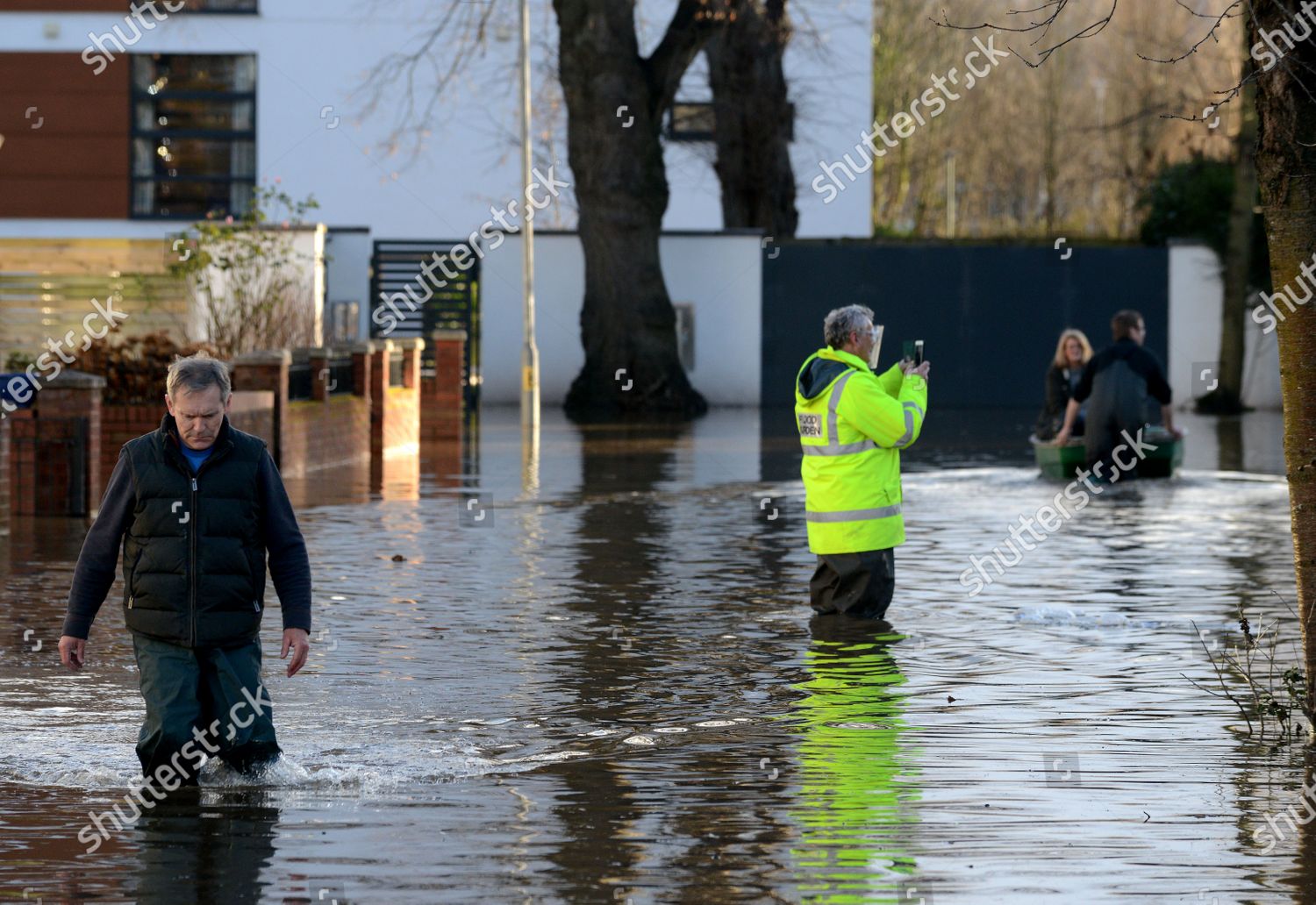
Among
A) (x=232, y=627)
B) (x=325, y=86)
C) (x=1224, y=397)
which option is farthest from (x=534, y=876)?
(x=325, y=86)

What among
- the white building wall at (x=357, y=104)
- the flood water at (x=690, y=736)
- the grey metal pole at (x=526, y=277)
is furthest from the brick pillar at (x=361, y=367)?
the white building wall at (x=357, y=104)

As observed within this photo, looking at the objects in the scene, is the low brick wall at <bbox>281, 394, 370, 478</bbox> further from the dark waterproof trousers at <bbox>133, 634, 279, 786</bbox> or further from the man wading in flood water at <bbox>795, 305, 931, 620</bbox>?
the dark waterproof trousers at <bbox>133, 634, 279, 786</bbox>

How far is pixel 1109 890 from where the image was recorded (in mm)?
6523

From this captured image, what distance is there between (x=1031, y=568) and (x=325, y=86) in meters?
31.0

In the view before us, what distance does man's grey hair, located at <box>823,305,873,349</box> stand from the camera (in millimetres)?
12500

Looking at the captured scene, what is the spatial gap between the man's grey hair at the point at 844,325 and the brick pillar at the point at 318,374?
11821 mm

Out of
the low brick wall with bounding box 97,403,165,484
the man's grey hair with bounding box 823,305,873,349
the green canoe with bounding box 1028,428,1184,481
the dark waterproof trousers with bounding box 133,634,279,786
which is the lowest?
the dark waterproof trousers with bounding box 133,634,279,786

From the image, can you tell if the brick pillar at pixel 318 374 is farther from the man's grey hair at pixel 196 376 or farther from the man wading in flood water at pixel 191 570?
the man's grey hair at pixel 196 376

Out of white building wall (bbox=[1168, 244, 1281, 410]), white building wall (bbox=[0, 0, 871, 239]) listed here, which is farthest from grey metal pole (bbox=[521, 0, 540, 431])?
white building wall (bbox=[1168, 244, 1281, 410])

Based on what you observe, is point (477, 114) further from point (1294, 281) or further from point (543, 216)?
point (1294, 281)

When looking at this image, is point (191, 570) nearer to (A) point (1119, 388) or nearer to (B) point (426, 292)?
(A) point (1119, 388)

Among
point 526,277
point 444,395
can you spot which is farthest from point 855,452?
point 526,277

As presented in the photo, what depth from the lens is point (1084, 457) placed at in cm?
2162

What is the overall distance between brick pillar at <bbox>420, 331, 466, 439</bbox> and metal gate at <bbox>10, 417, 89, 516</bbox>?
38.0ft
